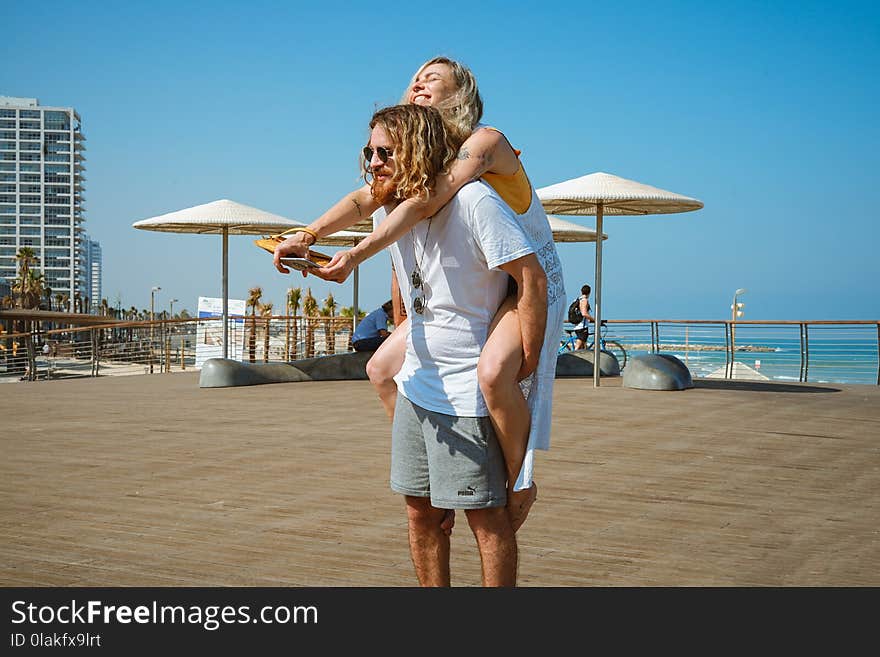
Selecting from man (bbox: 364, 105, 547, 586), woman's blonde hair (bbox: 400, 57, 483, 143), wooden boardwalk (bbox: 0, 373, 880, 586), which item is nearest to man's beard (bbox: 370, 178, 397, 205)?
man (bbox: 364, 105, 547, 586)

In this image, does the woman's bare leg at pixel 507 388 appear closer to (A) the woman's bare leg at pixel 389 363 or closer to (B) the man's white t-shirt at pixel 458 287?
(B) the man's white t-shirt at pixel 458 287

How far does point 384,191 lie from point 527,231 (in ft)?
1.14

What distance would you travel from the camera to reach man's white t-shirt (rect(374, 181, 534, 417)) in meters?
2.14

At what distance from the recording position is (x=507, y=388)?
7.04ft

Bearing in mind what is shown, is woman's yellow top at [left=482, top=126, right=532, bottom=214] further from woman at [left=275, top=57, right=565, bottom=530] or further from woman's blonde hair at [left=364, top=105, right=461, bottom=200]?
woman's blonde hair at [left=364, top=105, right=461, bottom=200]

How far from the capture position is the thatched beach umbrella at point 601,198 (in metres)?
12.2

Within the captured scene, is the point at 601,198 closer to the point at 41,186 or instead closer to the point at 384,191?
the point at 384,191

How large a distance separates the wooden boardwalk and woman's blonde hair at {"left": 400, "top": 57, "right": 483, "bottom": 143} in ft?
5.96

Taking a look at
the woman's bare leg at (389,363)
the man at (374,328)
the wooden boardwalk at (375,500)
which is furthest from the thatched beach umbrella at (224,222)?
the woman's bare leg at (389,363)

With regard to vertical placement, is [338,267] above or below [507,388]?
above

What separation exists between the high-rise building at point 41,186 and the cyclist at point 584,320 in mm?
188769

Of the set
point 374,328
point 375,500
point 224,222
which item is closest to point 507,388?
point 375,500
